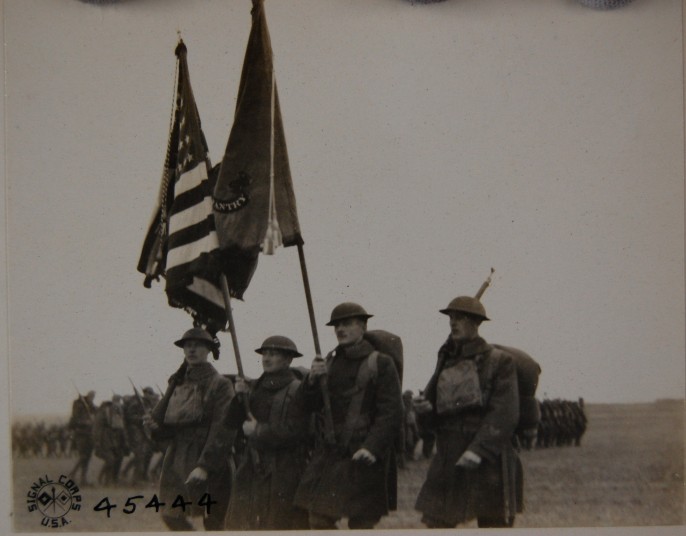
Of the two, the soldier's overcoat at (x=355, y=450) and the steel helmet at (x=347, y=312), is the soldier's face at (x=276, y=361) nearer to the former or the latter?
the soldier's overcoat at (x=355, y=450)

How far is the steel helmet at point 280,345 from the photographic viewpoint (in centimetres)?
515

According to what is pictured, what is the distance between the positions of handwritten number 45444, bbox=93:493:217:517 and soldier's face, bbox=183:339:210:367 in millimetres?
662

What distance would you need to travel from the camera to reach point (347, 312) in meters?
5.12

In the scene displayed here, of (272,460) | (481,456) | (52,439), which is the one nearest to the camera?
(481,456)

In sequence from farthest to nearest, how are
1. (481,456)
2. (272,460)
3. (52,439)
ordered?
(52,439) < (272,460) < (481,456)

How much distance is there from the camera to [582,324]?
5.14 meters

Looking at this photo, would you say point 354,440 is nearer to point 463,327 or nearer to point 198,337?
point 463,327

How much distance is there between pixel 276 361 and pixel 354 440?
55cm

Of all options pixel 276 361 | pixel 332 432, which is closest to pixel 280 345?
pixel 276 361

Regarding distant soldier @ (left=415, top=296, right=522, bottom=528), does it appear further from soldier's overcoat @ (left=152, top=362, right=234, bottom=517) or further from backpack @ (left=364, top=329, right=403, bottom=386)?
soldier's overcoat @ (left=152, top=362, right=234, bottom=517)

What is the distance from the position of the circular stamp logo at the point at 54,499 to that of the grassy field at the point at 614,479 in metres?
1.55

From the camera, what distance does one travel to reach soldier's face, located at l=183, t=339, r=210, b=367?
5.21 meters

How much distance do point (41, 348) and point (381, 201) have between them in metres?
1.87

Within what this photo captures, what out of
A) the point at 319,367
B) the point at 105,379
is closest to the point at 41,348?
the point at 105,379
